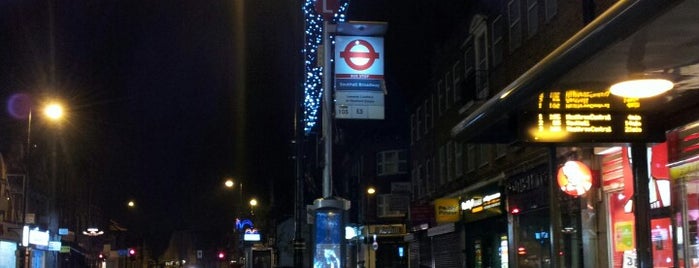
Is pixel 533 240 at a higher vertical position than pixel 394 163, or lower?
lower

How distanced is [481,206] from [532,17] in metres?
6.56

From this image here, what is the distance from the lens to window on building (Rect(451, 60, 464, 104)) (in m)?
24.4

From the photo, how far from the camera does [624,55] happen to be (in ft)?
18.5

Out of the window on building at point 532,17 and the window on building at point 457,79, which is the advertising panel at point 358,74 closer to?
the window on building at point 532,17

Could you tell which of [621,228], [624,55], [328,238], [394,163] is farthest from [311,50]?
[394,163]

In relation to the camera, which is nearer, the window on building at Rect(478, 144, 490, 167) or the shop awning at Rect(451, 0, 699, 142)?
the shop awning at Rect(451, 0, 699, 142)

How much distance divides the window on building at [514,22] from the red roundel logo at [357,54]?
484cm

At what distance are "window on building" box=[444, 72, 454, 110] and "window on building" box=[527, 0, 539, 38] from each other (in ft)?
24.2

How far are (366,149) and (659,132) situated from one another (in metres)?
42.7

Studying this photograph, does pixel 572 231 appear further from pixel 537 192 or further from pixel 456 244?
pixel 456 244

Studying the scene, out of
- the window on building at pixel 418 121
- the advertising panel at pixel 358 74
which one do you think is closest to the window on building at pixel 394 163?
the window on building at pixel 418 121

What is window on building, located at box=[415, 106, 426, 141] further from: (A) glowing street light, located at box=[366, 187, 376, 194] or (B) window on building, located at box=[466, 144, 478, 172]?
(A) glowing street light, located at box=[366, 187, 376, 194]

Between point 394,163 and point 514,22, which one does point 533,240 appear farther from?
point 394,163

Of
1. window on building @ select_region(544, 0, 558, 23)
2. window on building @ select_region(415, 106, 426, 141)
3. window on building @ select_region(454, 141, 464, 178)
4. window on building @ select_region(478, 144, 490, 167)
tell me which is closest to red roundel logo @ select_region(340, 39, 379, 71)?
window on building @ select_region(544, 0, 558, 23)
